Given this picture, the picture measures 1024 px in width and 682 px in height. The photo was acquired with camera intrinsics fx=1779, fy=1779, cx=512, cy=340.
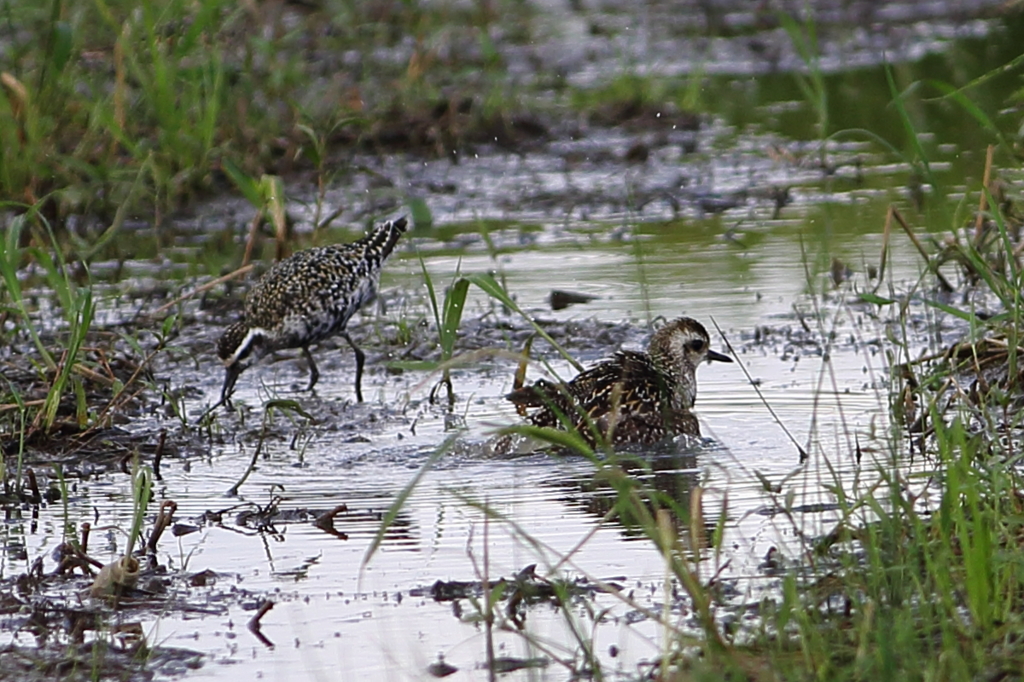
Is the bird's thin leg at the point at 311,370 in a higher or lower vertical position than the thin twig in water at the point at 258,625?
higher

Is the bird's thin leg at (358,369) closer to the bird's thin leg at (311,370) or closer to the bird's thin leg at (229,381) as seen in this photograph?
the bird's thin leg at (311,370)

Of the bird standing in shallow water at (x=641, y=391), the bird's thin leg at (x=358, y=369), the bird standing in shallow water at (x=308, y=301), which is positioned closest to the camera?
the bird standing in shallow water at (x=641, y=391)

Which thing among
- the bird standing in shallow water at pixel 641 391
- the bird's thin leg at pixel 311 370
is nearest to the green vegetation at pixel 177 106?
the bird's thin leg at pixel 311 370

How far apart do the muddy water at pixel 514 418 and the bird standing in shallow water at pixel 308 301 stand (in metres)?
0.22

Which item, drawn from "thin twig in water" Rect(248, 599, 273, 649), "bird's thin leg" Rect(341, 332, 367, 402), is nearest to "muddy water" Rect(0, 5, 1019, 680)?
"thin twig in water" Rect(248, 599, 273, 649)

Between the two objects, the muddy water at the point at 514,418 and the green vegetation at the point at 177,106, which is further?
the green vegetation at the point at 177,106

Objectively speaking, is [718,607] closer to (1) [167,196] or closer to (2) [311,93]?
(1) [167,196]

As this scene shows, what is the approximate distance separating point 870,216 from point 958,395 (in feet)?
18.6

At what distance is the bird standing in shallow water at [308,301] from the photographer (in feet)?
29.5

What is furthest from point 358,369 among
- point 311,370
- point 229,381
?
point 229,381

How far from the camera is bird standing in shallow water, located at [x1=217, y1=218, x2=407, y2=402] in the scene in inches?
353

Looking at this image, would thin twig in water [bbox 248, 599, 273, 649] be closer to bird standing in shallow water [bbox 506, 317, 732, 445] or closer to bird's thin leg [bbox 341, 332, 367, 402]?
bird standing in shallow water [bbox 506, 317, 732, 445]

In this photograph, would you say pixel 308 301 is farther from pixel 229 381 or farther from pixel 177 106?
pixel 177 106

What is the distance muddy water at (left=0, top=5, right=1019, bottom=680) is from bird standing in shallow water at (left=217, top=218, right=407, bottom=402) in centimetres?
22
